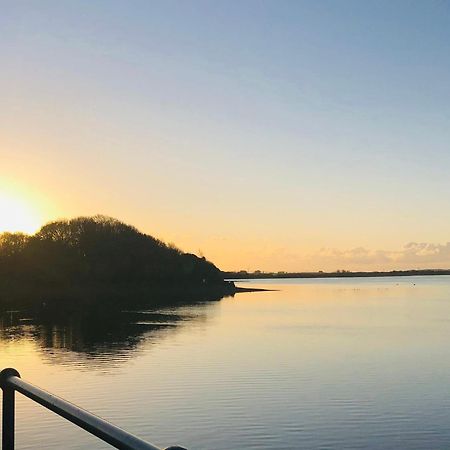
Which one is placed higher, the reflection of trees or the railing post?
the railing post

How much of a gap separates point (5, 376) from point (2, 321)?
75898mm

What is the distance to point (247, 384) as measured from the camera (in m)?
31.7

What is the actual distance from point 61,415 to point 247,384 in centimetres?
2973

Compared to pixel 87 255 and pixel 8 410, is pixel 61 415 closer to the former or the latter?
pixel 8 410

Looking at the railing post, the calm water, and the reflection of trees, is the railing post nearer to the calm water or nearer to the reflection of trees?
the calm water

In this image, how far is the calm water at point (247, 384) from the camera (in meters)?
22.1

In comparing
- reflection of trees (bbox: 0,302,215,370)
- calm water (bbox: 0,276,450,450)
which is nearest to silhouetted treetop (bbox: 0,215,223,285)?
reflection of trees (bbox: 0,302,215,370)

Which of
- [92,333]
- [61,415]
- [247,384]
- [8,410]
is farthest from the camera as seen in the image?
[92,333]

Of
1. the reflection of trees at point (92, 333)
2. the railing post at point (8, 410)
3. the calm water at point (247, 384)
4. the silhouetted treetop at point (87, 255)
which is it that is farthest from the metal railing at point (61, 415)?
the silhouetted treetop at point (87, 255)

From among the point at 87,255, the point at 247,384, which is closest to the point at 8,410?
the point at 247,384

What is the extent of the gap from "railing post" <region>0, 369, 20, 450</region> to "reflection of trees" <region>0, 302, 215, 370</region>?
120ft

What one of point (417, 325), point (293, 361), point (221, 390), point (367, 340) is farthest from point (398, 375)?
point (417, 325)

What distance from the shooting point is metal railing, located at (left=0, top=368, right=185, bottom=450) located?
2152 millimetres

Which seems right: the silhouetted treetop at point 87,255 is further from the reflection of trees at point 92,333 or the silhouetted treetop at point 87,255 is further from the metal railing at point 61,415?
the metal railing at point 61,415
